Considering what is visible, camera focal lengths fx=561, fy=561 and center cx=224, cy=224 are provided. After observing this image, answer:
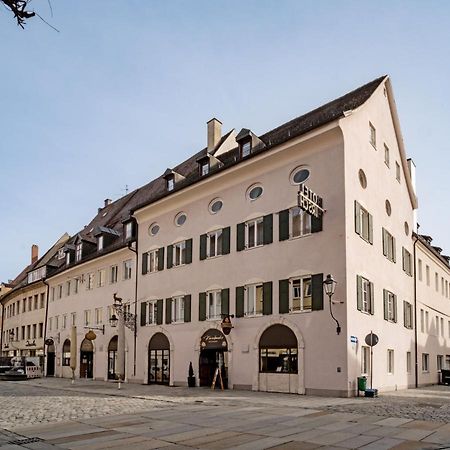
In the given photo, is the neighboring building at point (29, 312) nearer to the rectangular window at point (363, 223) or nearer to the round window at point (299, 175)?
the round window at point (299, 175)

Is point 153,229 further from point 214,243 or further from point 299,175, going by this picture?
point 299,175

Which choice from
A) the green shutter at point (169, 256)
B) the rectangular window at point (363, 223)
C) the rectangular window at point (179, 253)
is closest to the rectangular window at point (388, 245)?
the rectangular window at point (363, 223)

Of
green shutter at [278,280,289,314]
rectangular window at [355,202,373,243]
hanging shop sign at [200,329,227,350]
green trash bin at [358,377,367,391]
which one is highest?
rectangular window at [355,202,373,243]

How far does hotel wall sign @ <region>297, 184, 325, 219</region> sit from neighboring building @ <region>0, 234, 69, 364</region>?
3425 centimetres

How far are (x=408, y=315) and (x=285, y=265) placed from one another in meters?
11.7

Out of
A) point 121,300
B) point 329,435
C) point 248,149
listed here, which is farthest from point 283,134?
point 329,435

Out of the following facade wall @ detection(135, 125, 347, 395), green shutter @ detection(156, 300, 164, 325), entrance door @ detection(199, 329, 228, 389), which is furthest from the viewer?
green shutter @ detection(156, 300, 164, 325)

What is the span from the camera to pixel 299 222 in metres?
25.3

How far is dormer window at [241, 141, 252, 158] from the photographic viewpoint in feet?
97.7

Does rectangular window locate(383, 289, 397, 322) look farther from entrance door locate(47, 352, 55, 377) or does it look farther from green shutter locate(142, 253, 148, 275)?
entrance door locate(47, 352, 55, 377)

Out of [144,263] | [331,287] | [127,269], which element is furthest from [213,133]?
[331,287]

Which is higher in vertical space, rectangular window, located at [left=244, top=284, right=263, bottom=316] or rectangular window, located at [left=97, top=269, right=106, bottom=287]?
rectangular window, located at [left=97, top=269, right=106, bottom=287]

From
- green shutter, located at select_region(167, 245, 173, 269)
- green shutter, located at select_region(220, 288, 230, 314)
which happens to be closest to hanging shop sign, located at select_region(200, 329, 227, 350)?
green shutter, located at select_region(220, 288, 230, 314)

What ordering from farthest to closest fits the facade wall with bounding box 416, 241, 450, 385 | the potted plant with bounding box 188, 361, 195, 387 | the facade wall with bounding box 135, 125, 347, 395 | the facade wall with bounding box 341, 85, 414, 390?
the facade wall with bounding box 416, 241, 450, 385 → the potted plant with bounding box 188, 361, 195, 387 → the facade wall with bounding box 341, 85, 414, 390 → the facade wall with bounding box 135, 125, 347, 395
